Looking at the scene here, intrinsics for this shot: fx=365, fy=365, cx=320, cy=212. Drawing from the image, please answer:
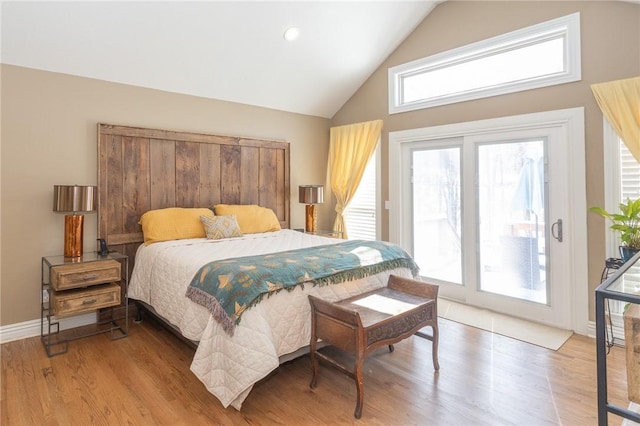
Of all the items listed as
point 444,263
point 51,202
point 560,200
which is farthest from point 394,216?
point 51,202

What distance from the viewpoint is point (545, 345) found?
3018 mm

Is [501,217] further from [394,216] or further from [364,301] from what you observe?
[364,301]

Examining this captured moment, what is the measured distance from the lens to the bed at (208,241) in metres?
2.13

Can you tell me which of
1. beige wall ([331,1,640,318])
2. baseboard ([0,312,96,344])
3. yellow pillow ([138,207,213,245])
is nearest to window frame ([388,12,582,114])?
beige wall ([331,1,640,318])

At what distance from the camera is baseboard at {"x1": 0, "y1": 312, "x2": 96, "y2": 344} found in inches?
122

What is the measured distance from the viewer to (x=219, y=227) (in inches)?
146

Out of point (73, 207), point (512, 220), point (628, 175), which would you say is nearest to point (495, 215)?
point (512, 220)

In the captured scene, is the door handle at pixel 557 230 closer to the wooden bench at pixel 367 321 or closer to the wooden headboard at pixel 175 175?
the wooden bench at pixel 367 321

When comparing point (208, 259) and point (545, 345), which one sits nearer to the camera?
point (208, 259)

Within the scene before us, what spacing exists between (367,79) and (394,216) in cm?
192

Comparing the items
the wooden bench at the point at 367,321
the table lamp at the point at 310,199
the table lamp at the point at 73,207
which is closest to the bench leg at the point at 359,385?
the wooden bench at the point at 367,321

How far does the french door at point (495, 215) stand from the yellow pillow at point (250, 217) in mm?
1604

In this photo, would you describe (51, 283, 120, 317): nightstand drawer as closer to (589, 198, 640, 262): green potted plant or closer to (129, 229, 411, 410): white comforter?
(129, 229, 411, 410): white comforter

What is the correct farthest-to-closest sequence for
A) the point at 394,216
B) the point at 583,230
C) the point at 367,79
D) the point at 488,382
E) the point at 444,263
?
the point at 367,79 → the point at 394,216 → the point at 444,263 → the point at 583,230 → the point at 488,382
